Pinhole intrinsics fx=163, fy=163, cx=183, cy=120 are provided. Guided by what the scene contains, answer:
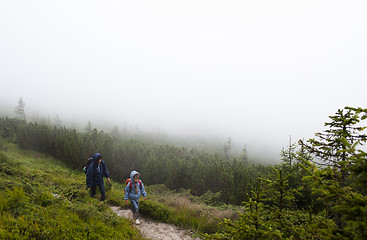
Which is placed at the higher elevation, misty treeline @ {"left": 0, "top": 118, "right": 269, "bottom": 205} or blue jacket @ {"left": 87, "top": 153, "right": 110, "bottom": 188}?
blue jacket @ {"left": 87, "top": 153, "right": 110, "bottom": 188}

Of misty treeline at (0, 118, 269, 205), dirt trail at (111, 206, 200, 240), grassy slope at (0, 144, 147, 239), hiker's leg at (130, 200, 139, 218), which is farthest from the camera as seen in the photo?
Result: misty treeline at (0, 118, 269, 205)

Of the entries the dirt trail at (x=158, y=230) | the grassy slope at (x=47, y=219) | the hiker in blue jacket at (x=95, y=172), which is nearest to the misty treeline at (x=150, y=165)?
the dirt trail at (x=158, y=230)

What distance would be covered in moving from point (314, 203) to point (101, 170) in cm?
901

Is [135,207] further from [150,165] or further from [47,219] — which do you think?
[150,165]

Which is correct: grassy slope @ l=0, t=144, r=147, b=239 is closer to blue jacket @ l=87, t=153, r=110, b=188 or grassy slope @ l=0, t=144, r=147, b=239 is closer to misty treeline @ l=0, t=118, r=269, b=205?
blue jacket @ l=87, t=153, r=110, b=188

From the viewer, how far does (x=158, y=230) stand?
21.8 feet

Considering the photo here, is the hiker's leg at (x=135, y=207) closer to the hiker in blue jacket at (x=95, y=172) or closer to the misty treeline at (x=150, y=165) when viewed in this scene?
the hiker in blue jacket at (x=95, y=172)

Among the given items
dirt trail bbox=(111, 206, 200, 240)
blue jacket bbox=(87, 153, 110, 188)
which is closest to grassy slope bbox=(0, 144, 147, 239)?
dirt trail bbox=(111, 206, 200, 240)

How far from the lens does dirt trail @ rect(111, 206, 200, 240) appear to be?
20.4 feet

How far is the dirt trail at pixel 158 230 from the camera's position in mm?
6223

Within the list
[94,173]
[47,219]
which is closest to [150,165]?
[94,173]

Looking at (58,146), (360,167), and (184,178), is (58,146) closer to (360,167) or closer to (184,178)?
(184,178)

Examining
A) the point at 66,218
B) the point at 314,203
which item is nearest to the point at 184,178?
the point at 314,203

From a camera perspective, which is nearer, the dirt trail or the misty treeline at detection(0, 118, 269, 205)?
the dirt trail
